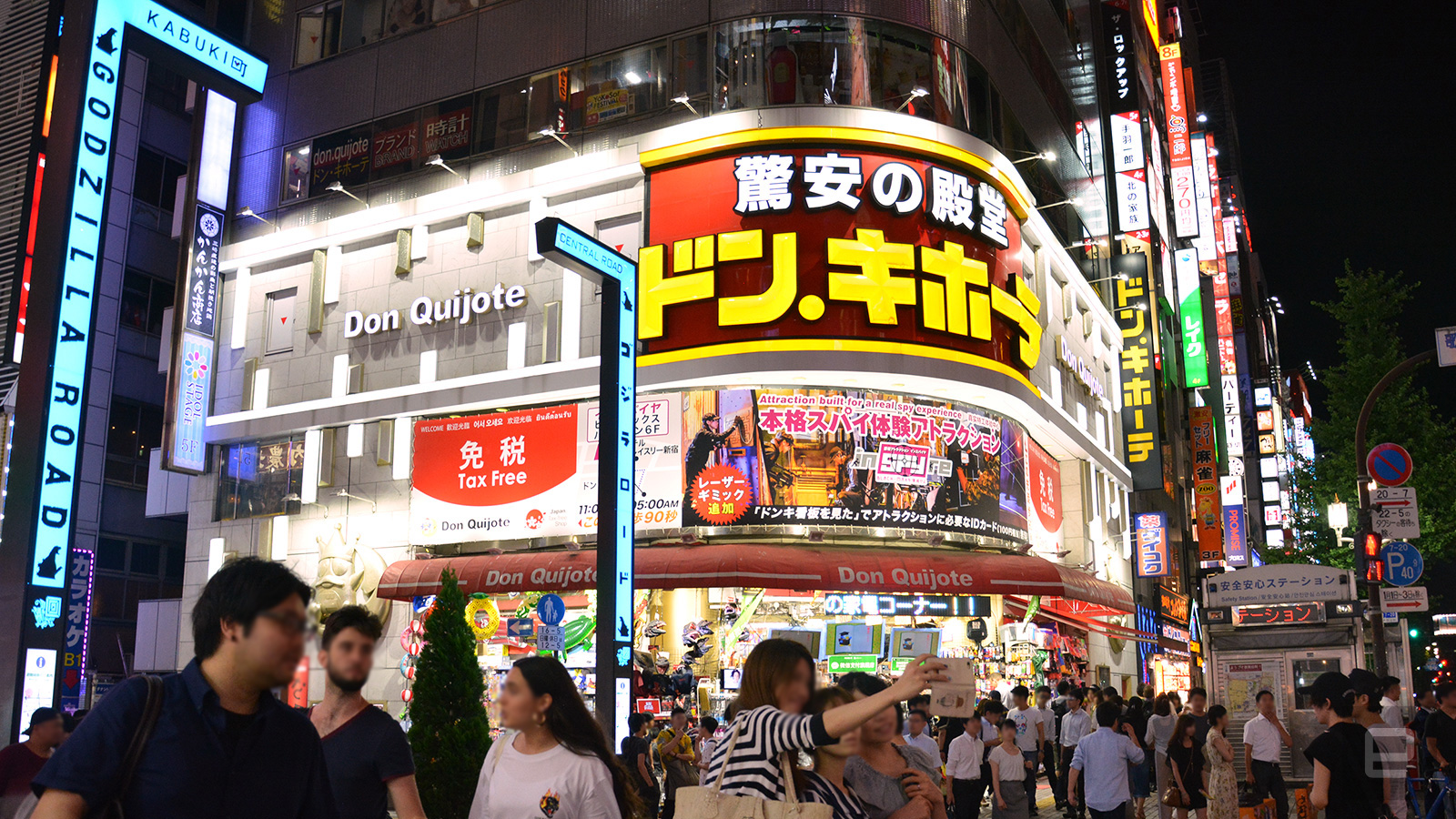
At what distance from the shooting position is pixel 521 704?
14.6 ft

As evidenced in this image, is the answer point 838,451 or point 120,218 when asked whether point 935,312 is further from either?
point 120,218

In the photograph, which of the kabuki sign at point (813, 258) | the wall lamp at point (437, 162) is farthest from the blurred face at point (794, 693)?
the wall lamp at point (437, 162)

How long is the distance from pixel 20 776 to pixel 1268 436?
2294 inches

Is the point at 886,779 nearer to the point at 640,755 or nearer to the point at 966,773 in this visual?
the point at 640,755

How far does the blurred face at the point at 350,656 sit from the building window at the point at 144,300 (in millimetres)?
28262

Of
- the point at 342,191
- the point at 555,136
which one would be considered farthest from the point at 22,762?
the point at 342,191

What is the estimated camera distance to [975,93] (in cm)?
2100

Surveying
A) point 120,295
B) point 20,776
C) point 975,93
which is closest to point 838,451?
point 975,93

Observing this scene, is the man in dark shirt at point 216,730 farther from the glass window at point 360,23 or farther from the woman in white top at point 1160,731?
the glass window at point 360,23

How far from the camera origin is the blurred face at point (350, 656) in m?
2.87

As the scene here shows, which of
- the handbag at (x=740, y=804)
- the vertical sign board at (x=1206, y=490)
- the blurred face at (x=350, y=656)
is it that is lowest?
the handbag at (x=740, y=804)

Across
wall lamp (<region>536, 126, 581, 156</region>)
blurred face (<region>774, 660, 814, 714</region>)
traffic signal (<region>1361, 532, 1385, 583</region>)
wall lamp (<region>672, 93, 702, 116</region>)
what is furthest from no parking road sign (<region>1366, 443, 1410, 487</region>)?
blurred face (<region>774, 660, 814, 714</region>)

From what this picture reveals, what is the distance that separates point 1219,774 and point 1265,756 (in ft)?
4.08

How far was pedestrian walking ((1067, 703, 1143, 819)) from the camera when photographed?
1092 cm
